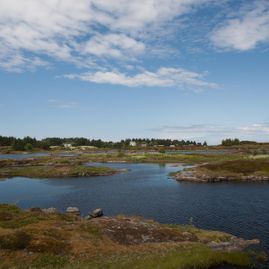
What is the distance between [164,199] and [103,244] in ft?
130

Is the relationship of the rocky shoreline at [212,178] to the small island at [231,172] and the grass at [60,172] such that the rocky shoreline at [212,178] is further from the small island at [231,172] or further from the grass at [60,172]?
the grass at [60,172]

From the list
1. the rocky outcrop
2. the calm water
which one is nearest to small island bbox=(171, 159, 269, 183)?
the calm water

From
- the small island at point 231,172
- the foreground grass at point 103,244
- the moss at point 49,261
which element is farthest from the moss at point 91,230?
the small island at point 231,172

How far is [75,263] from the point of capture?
35.9 metres

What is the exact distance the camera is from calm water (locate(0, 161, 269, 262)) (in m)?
59.4

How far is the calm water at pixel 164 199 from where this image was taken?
59406 mm

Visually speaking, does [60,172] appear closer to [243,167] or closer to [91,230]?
[243,167]

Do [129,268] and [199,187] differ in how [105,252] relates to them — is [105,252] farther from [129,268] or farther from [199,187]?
[199,187]

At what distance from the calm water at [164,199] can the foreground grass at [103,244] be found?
895 centimetres

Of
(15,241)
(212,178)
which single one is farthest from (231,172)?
(15,241)

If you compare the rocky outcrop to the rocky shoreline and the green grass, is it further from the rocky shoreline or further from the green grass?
the rocky shoreline

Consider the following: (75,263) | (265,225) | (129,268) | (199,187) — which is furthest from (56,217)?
(199,187)

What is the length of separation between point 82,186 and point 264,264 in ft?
248

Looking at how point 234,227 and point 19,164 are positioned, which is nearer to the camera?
point 234,227
